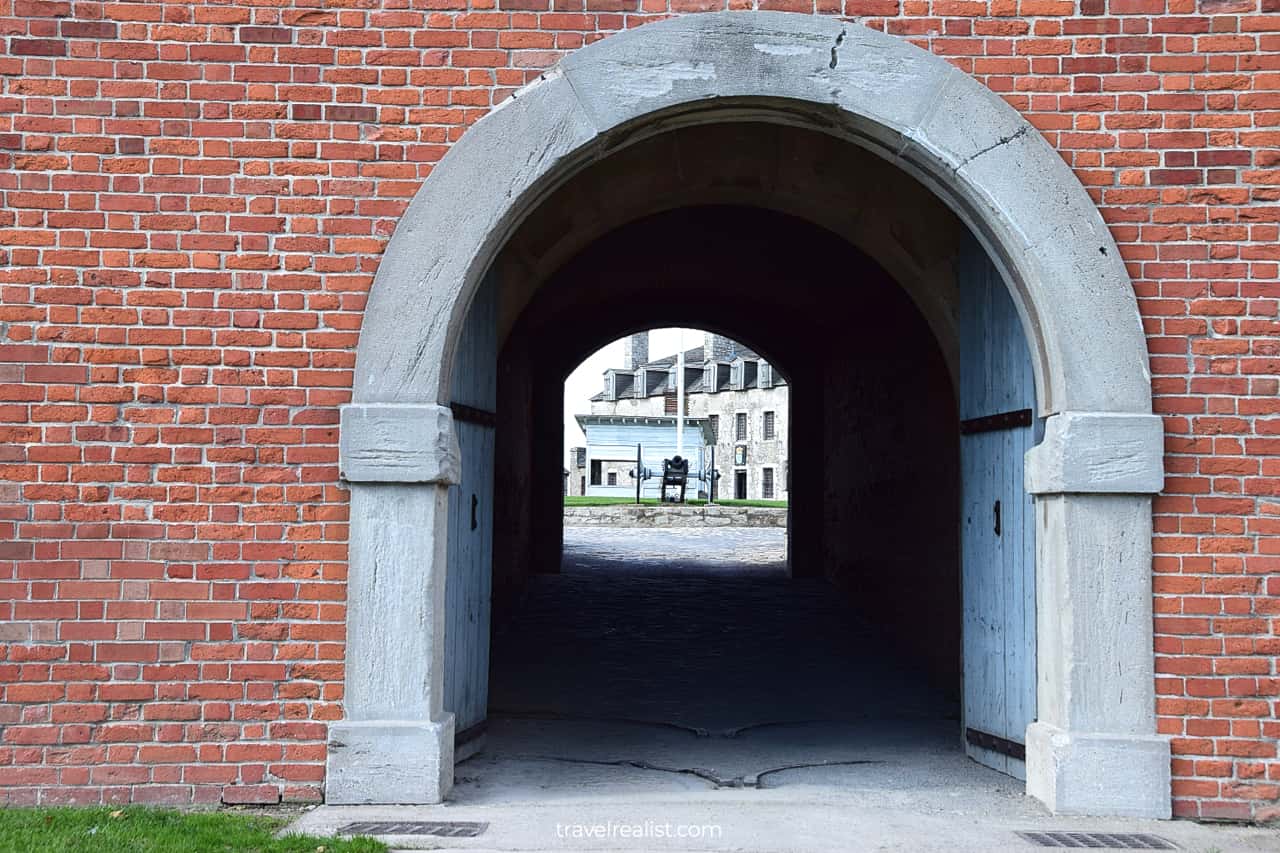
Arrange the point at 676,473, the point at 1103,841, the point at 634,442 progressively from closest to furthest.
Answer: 1. the point at 1103,841
2. the point at 676,473
3. the point at 634,442

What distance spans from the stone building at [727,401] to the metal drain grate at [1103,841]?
35344 mm

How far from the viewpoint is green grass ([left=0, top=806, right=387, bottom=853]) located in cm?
341

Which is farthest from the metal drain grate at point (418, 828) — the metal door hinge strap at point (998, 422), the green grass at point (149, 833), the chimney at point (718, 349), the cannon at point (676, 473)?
the chimney at point (718, 349)

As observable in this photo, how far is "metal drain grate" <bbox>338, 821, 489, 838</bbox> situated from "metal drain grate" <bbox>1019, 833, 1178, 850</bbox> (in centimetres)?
197

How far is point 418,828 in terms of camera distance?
372cm

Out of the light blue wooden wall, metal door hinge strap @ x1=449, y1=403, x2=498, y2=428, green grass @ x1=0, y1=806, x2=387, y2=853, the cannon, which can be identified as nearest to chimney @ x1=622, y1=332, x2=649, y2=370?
the light blue wooden wall

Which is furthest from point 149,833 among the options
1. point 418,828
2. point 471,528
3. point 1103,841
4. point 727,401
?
point 727,401

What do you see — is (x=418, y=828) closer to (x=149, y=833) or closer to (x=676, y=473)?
(x=149, y=833)

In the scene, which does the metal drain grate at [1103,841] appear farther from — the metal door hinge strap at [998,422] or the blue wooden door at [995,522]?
the metal door hinge strap at [998,422]

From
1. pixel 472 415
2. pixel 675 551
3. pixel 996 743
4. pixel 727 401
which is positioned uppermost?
pixel 727 401

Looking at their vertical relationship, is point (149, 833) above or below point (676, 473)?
below

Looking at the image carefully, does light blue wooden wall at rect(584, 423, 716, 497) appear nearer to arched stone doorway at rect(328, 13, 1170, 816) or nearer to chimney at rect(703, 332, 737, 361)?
chimney at rect(703, 332, 737, 361)

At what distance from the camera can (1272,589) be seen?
4.07m

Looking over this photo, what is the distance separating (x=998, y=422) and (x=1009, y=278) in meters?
0.76
